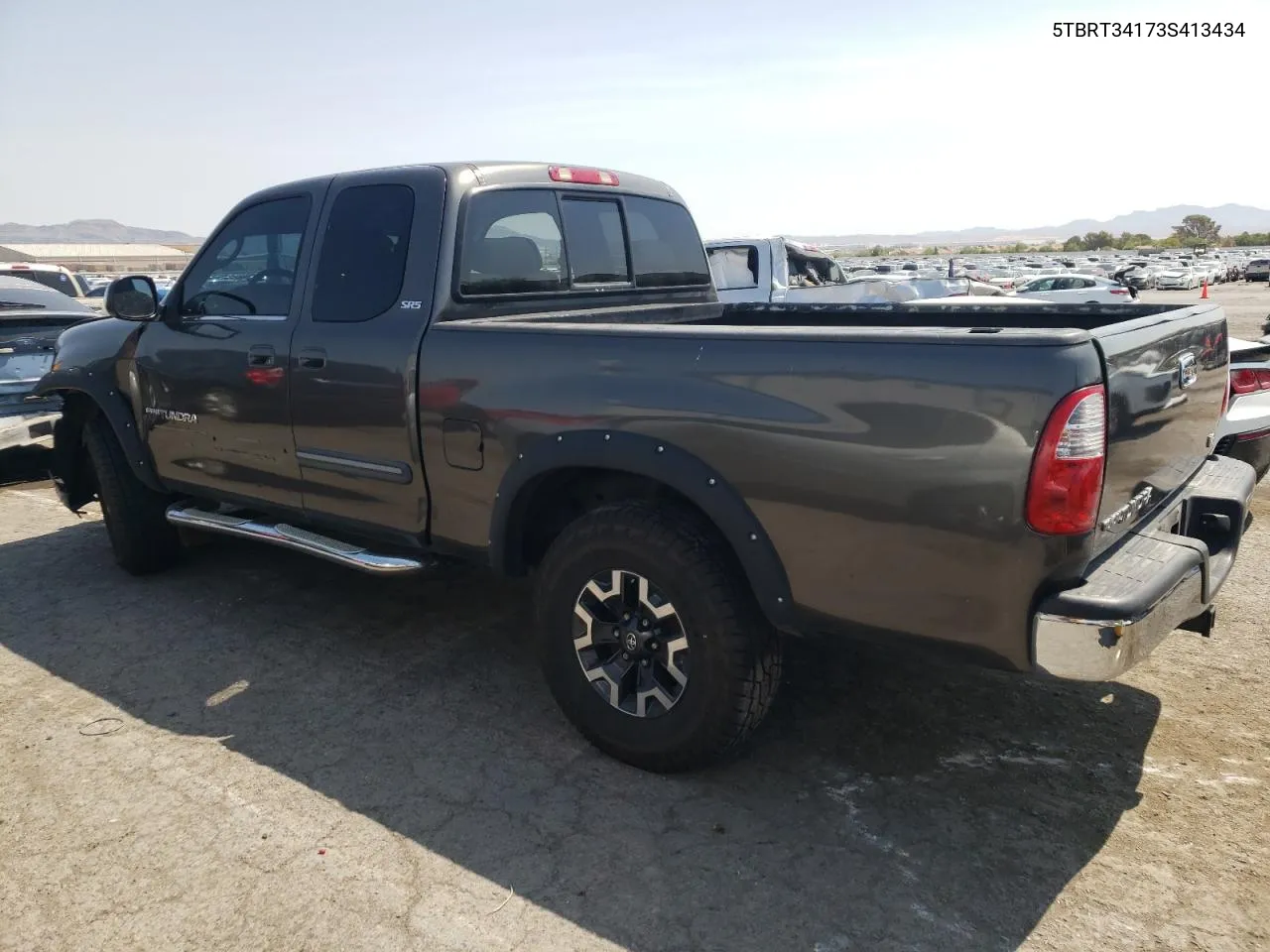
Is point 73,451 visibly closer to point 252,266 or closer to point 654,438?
point 252,266

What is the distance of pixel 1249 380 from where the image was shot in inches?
190

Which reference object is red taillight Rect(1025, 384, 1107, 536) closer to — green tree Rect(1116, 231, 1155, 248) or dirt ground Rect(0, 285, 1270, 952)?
dirt ground Rect(0, 285, 1270, 952)

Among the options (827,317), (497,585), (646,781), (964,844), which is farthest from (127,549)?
(964,844)

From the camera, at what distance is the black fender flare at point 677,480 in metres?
2.80

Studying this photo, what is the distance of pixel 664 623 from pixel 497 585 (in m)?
2.21

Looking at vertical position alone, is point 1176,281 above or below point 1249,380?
below

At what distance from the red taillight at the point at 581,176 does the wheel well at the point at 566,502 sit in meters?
1.53

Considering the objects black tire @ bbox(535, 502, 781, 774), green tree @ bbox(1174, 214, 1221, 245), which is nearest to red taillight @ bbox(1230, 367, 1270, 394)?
black tire @ bbox(535, 502, 781, 774)

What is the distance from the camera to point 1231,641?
4121 mm

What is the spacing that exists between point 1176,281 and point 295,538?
50.8 m

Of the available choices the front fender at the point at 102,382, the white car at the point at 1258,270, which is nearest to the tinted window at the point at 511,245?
the front fender at the point at 102,382

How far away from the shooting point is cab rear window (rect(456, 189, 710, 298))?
3.82 meters

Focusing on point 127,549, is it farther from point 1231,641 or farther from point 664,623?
point 1231,641

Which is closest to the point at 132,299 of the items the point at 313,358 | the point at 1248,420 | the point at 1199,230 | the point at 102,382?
the point at 102,382
